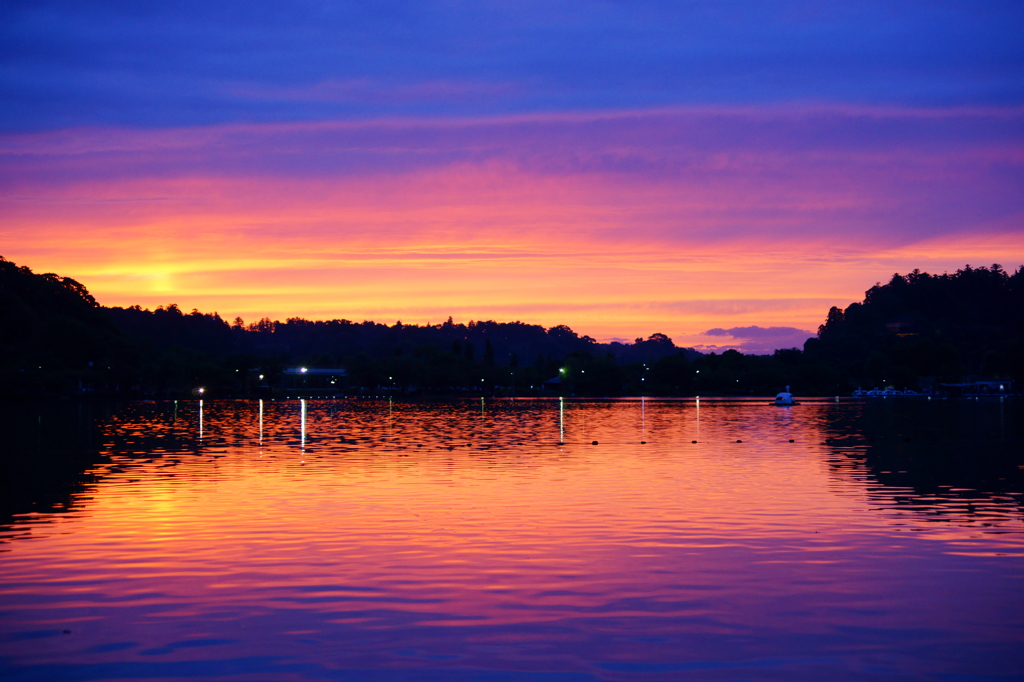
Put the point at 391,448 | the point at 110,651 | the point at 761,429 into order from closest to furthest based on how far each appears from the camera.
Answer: the point at 110,651
the point at 391,448
the point at 761,429

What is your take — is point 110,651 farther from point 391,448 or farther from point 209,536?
point 391,448

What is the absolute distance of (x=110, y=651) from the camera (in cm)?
1248

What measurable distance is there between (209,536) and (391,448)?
95.7ft

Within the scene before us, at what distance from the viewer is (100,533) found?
22.1 metres

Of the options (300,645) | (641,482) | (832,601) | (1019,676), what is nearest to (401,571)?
(300,645)

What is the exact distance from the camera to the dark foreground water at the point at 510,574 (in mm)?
12086

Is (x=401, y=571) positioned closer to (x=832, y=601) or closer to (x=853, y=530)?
(x=832, y=601)

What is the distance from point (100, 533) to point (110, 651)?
1066 cm

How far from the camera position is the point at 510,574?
56.7 feet

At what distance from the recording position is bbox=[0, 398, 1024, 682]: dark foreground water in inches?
476

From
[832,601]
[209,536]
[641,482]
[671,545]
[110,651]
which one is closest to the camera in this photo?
[110,651]

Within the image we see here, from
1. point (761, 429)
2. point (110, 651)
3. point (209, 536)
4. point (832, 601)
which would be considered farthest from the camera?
point (761, 429)

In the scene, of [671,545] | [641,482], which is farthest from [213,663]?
[641,482]

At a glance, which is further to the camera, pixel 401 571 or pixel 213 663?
pixel 401 571
